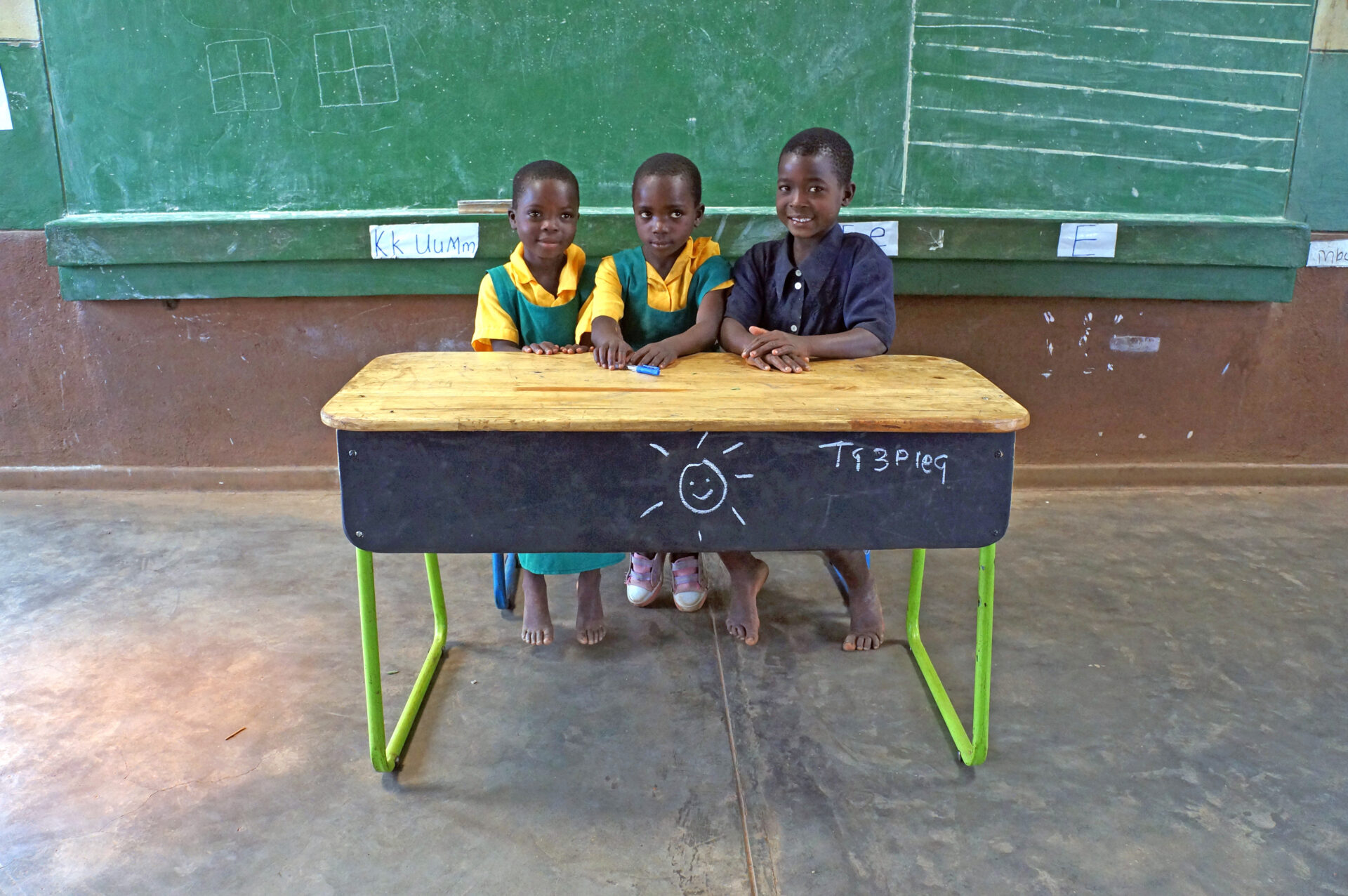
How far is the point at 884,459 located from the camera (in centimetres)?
159

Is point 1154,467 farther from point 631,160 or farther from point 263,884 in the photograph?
point 263,884

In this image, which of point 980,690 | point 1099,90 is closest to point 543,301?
point 980,690

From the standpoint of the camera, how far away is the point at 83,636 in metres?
2.32

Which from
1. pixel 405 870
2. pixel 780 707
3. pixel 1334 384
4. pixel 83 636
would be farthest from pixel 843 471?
pixel 1334 384

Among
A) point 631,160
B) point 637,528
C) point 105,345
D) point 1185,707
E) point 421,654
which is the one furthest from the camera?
point 105,345

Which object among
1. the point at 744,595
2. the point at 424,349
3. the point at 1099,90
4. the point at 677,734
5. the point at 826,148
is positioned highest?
the point at 1099,90

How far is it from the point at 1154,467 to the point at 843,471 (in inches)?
91.2

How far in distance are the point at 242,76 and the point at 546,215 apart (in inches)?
56.4

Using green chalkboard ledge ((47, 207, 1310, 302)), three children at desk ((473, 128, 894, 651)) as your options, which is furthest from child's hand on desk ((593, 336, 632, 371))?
green chalkboard ledge ((47, 207, 1310, 302))

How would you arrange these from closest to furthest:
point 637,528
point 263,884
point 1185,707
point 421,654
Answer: point 263,884 < point 637,528 < point 1185,707 < point 421,654

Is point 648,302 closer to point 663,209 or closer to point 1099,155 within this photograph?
point 663,209

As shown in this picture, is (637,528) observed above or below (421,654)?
above

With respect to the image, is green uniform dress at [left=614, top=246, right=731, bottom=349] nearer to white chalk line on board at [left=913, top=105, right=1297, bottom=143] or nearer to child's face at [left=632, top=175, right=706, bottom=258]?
child's face at [left=632, top=175, right=706, bottom=258]

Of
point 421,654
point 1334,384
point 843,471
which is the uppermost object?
point 843,471
